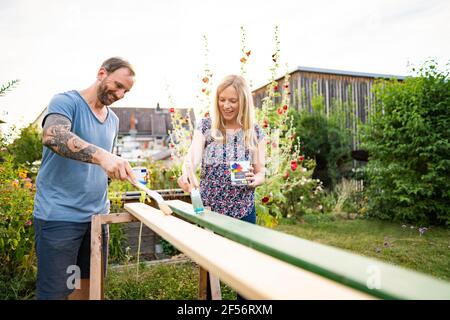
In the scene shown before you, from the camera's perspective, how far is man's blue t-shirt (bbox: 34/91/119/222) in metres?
1.84

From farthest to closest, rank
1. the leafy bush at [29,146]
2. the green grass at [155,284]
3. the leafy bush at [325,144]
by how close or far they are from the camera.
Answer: the leafy bush at [29,146], the leafy bush at [325,144], the green grass at [155,284]

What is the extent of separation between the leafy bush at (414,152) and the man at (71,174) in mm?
5481

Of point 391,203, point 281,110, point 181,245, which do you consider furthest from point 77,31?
point 391,203

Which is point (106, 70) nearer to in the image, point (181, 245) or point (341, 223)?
point (181, 245)

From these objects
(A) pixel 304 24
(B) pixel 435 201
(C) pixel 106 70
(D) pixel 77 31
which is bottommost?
(B) pixel 435 201

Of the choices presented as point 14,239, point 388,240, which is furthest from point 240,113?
point 388,240

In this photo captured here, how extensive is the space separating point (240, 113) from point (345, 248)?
325 cm

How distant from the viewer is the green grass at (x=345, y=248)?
3279 mm

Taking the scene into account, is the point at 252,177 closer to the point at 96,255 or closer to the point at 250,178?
the point at 250,178

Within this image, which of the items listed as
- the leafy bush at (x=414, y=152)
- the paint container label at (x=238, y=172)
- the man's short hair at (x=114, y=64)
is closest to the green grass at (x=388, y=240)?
the leafy bush at (x=414, y=152)

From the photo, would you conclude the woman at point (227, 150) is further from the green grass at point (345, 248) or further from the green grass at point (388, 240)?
the green grass at point (388, 240)

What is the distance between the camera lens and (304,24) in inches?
225

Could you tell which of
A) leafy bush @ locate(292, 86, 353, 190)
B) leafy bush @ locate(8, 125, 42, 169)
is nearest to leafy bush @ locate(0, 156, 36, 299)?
leafy bush @ locate(8, 125, 42, 169)

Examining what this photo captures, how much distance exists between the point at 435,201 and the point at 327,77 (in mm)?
5941
